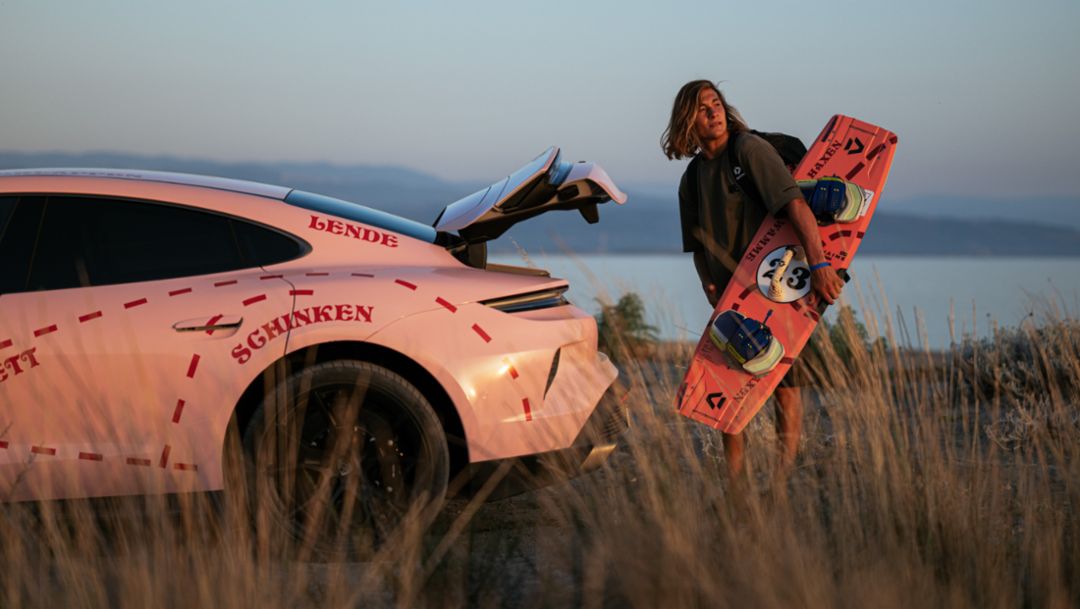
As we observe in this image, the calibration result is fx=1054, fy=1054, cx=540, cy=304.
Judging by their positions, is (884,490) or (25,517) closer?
(884,490)

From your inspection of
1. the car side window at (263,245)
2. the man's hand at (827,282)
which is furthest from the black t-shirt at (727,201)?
the car side window at (263,245)

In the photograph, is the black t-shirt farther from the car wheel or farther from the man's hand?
the car wheel

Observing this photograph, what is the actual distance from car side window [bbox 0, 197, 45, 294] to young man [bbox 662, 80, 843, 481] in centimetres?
274

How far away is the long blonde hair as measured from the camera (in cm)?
472

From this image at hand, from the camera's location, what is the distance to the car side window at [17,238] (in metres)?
4.12

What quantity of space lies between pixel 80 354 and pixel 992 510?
11.1 feet

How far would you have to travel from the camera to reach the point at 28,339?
4.02 metres

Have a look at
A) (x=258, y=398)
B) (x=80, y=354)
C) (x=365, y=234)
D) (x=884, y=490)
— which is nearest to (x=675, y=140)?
(x=365, y=234)

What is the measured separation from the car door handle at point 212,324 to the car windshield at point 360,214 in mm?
653

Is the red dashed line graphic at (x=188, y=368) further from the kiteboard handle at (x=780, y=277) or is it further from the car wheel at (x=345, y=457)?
the kiteboard handle at (x=780, y=277)

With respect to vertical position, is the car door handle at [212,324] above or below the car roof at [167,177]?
below

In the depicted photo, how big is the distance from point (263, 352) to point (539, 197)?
1294 mm

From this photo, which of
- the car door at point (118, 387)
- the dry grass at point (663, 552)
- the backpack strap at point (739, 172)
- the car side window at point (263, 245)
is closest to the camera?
the dry grass at point (663, 552)

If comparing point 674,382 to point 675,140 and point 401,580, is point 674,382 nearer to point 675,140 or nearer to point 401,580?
point 675,140
